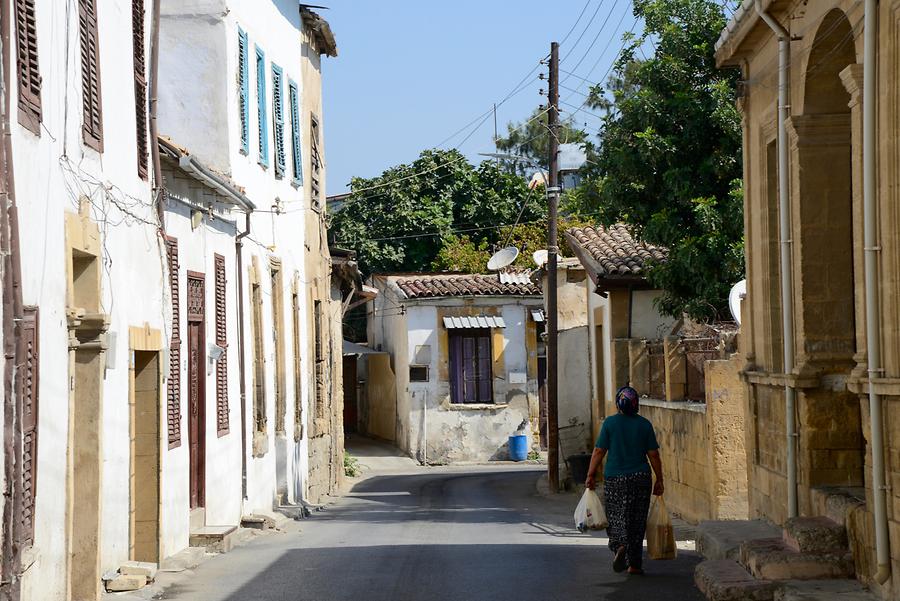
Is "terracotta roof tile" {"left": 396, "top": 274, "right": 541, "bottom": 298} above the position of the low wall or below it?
above

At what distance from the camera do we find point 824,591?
9.23 meters

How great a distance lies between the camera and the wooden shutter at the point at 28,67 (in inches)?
336

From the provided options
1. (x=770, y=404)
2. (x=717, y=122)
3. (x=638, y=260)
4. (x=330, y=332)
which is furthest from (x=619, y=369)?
(x=770, y=404)

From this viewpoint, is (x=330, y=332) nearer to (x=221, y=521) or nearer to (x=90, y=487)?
(x=221, y=521)

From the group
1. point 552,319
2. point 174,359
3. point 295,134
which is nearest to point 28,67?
point 174,359

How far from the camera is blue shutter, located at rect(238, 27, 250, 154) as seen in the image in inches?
768

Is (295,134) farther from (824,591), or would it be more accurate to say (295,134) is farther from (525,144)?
(525,144)

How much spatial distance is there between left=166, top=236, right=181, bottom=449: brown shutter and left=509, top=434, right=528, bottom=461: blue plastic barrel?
83.2 feet

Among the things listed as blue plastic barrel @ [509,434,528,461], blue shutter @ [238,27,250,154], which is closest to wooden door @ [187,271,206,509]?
blue shutter @ [238,27,250,154]

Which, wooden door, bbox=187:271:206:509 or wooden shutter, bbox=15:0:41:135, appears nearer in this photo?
wooden shutter, bbox=15:0:41:135

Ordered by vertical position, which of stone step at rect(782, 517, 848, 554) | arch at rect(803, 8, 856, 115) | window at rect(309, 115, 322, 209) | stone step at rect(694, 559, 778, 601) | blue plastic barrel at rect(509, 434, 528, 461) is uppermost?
window at rect(309, 115, 322, 209)

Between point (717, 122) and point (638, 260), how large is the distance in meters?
5.39

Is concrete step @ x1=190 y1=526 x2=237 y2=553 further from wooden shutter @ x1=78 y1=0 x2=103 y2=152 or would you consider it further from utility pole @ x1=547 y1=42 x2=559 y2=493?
utility pole @ x1=547 y1=42 x2=559 y2=493

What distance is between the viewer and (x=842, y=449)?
1130 centimetres
